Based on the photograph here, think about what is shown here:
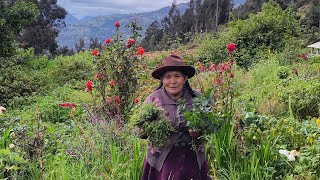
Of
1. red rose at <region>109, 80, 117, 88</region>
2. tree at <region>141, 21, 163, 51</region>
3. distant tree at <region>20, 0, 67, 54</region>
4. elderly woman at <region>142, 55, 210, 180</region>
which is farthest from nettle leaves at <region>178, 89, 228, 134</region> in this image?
tree at <region>141, 21, 163, 51</region>

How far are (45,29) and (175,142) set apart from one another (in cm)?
3123

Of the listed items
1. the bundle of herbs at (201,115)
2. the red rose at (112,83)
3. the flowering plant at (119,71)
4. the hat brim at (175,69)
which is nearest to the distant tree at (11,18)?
the flowering plant at (119,71)

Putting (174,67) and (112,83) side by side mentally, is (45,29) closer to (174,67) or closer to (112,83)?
(112,83)

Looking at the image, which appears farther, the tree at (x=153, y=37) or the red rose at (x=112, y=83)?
the tree at (x=153, y=37)

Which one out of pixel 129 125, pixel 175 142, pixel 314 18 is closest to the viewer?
pixel 175 142

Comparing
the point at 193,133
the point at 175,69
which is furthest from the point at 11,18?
the point at 193,133

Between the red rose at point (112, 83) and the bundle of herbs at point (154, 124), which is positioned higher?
the bundle of herbs at point (154, 124)

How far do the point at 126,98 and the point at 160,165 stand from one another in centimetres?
298

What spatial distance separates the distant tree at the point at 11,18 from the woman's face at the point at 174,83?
9.76 m

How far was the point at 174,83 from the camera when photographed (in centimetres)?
269

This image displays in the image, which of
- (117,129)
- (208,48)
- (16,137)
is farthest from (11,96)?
(208,48)

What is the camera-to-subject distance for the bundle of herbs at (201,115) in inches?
97.9

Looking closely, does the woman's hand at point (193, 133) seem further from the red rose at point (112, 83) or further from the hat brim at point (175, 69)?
the red rose at point (112, 83)

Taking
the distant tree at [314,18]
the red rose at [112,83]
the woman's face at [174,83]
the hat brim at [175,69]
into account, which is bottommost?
the red rose at [112,83]
